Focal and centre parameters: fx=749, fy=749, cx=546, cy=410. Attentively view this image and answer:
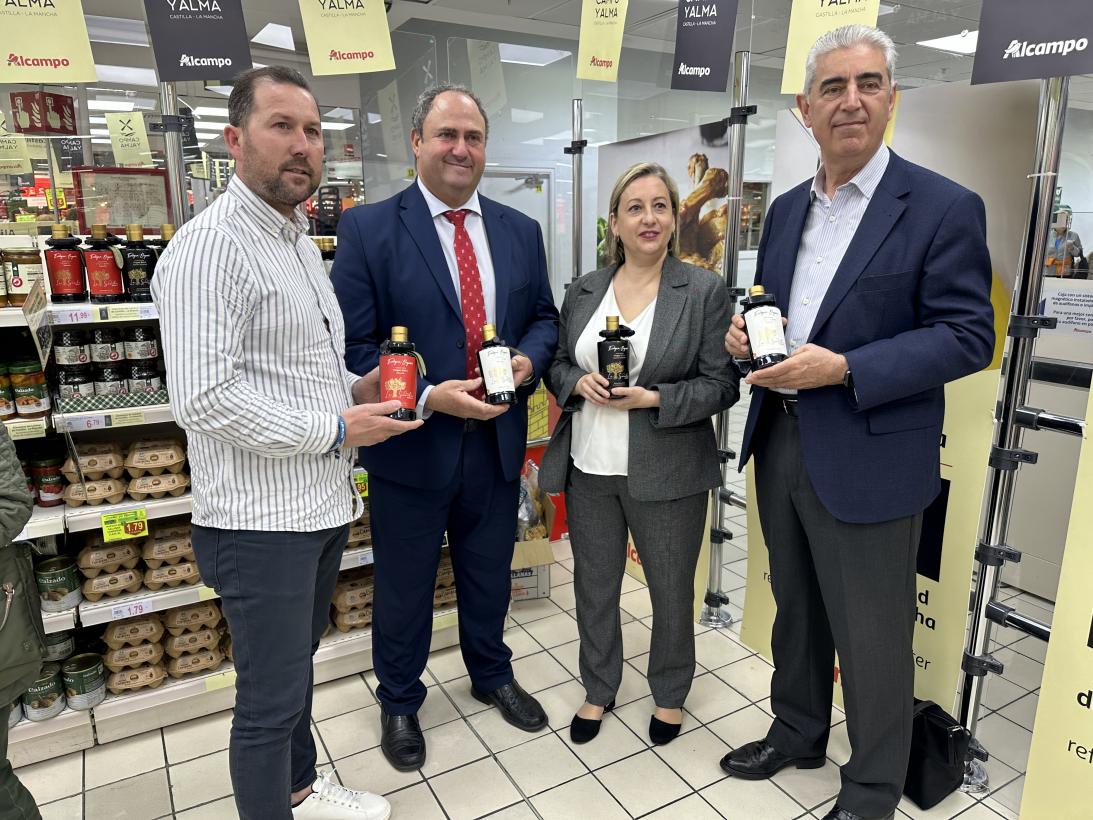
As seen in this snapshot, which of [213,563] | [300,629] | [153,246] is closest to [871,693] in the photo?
[300,629]

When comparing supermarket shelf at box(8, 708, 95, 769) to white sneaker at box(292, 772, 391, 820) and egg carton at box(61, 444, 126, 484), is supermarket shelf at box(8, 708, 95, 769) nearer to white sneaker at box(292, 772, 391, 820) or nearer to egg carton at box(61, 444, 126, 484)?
egg carton at box(61, 444, 126, 484)

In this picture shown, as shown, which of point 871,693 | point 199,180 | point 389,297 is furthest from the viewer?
point 199,180

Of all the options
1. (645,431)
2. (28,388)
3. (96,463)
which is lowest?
(96,463)

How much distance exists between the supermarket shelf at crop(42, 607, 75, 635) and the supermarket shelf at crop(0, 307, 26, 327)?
3.26 ft

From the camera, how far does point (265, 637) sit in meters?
1.78

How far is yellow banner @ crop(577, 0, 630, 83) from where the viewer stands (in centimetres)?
275

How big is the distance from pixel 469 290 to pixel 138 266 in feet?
3.69

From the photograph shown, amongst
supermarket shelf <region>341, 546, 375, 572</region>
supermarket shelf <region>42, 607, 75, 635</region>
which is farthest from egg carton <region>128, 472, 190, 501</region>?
supermarket shelf <region>341, 546, 375, 572</region>

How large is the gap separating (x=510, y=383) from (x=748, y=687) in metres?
1.73

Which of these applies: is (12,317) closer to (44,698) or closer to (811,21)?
(44,698)

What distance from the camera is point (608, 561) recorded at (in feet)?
8.43

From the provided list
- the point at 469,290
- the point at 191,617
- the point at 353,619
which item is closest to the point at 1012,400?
the point at 469,290

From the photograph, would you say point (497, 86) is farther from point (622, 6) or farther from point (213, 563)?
point (213, 563)

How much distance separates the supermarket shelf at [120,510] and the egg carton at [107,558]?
0.34ft
